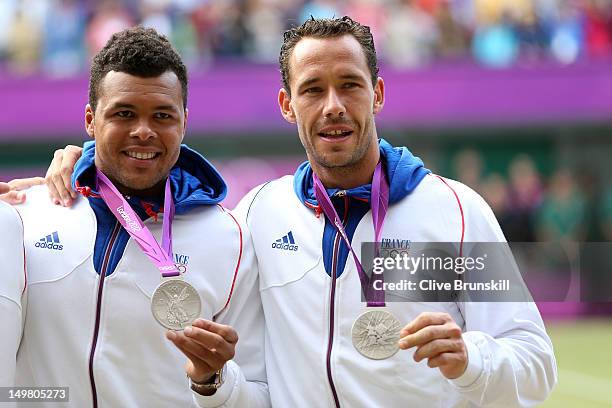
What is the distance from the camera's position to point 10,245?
3.92 m

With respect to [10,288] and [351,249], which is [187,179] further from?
[10,288]

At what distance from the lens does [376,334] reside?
4066 mm

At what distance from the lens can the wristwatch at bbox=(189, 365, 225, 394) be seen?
399 centimetres

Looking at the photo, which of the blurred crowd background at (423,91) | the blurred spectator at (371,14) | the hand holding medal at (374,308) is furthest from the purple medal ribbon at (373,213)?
the blurred spectator at (371,14)

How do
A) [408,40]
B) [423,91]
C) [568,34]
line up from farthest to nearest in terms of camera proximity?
[568,34], [408,40], [423,91]

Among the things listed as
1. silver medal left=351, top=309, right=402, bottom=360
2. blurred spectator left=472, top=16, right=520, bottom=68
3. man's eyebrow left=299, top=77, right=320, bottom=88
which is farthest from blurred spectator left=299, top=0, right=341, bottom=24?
silver medal left=351, top=309, right=402, bottom=360

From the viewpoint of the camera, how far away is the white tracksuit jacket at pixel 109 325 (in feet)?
13.5

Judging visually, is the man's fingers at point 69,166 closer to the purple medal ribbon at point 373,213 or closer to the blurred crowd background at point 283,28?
the purple medal ribbon at point 373,213

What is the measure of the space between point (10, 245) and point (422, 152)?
13.3 metres

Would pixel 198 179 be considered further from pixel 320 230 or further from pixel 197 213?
pixel 320 230

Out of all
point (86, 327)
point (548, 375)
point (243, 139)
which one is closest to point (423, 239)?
point (548, 375)

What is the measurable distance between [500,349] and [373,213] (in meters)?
0.73

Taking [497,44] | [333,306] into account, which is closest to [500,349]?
[333,306]

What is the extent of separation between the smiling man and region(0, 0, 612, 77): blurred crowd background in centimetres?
1149
